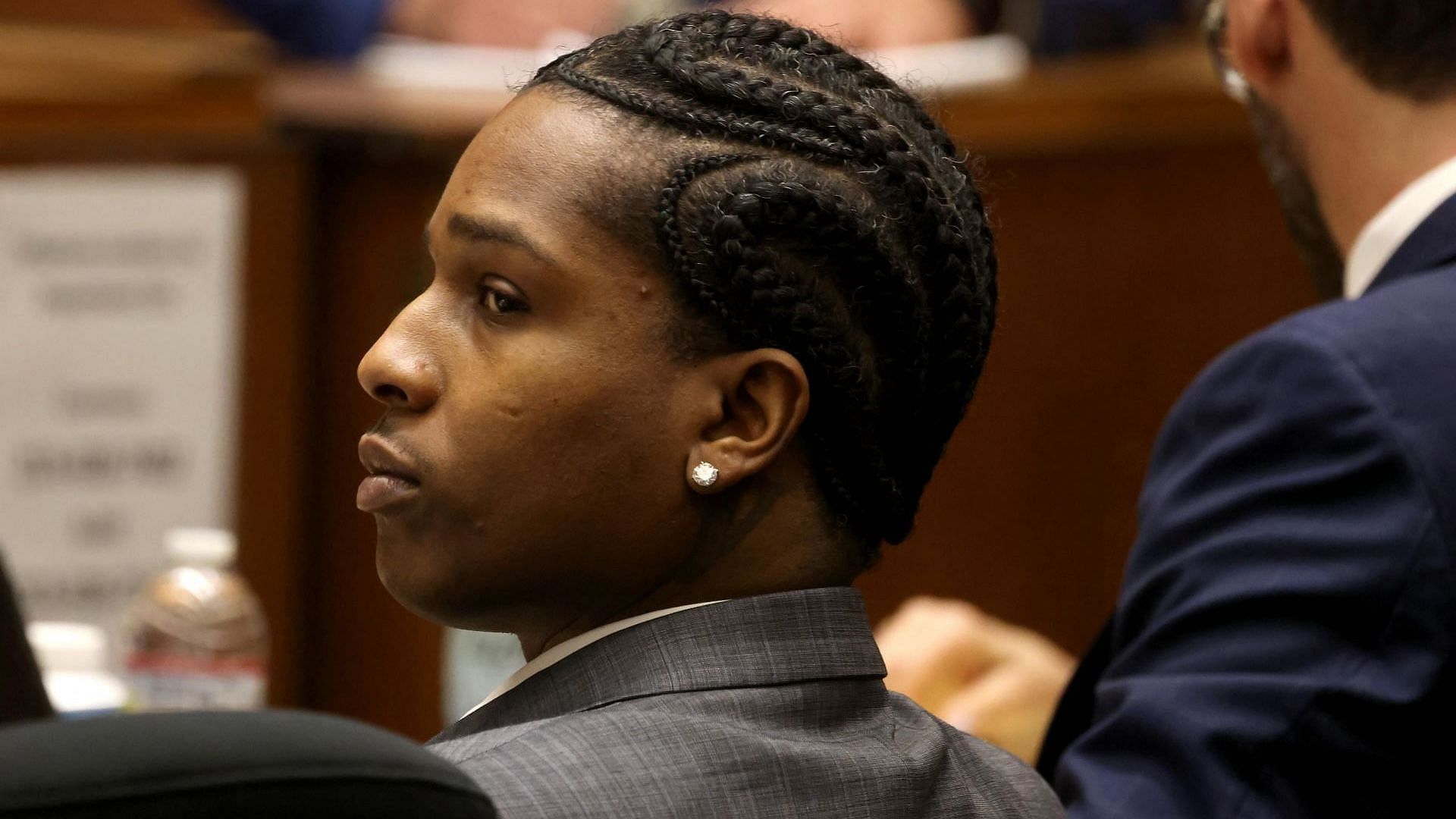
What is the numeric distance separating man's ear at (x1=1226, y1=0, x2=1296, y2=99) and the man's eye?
28.4 inches

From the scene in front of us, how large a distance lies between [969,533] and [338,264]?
0.81 meters

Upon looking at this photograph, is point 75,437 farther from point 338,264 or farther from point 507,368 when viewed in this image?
point 507,368

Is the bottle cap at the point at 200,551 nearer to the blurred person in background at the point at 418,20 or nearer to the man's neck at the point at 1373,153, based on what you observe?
the blurred person in background at the point at 418,20

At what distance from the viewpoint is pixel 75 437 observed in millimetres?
2156

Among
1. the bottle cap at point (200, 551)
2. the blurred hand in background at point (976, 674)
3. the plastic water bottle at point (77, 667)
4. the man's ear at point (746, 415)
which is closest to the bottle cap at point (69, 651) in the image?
the plastic water bottle at point (77, 667)

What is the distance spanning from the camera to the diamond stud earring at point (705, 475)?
725 millimetres

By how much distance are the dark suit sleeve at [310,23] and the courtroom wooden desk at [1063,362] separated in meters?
0.40

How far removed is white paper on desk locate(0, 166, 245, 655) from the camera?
212 centimetres

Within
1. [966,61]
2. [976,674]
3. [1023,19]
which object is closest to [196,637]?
[976,674]

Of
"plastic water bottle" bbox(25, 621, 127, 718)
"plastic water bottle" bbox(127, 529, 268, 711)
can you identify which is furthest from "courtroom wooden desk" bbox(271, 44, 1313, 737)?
"plastic water bottle" bbox(25, 621, 127, 718)

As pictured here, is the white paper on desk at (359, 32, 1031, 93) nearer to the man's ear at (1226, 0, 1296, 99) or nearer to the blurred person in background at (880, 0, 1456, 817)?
the man's ear at (1226, 0, 1296, 99)

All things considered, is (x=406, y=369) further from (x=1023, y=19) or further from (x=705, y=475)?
(x=1023, y=19)

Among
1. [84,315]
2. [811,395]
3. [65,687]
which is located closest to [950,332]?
[811,395]

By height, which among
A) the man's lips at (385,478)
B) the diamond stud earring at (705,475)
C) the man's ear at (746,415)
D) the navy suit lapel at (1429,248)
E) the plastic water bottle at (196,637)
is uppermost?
the man's ear at (746,415)
